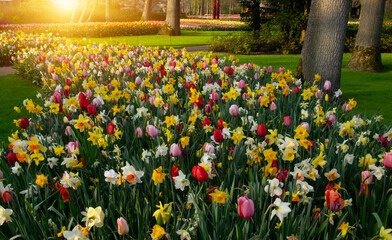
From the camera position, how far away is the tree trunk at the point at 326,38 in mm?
6020

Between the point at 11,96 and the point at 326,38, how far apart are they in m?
7.11

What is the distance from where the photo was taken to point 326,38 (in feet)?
20.4

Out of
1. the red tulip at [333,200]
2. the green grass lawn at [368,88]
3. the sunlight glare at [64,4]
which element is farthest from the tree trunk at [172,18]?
the red tulip at [333,200]

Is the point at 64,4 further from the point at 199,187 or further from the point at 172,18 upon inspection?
the point at 199,187

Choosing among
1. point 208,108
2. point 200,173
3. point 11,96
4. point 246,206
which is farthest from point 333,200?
point 11,96

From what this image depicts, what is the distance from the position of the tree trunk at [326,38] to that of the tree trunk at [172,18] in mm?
17232

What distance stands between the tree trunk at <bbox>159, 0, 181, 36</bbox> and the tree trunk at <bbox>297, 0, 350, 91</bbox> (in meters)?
17.2

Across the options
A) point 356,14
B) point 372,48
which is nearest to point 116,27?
point 372,48

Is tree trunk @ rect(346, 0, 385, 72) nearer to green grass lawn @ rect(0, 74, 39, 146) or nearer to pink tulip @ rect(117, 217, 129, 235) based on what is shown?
green grass lawn @ rect(0, 74, 39, 146)

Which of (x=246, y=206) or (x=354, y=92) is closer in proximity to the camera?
(x=246, y=206)

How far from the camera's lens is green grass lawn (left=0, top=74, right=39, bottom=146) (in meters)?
5.73

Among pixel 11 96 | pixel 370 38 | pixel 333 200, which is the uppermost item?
pixel 370 38

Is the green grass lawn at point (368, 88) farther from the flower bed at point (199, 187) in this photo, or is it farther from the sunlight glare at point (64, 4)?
the sunlight glare at point (64, 4)

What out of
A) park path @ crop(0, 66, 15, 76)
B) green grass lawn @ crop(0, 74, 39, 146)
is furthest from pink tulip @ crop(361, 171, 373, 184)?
park path @ crop(0, 66, 15, 76)
